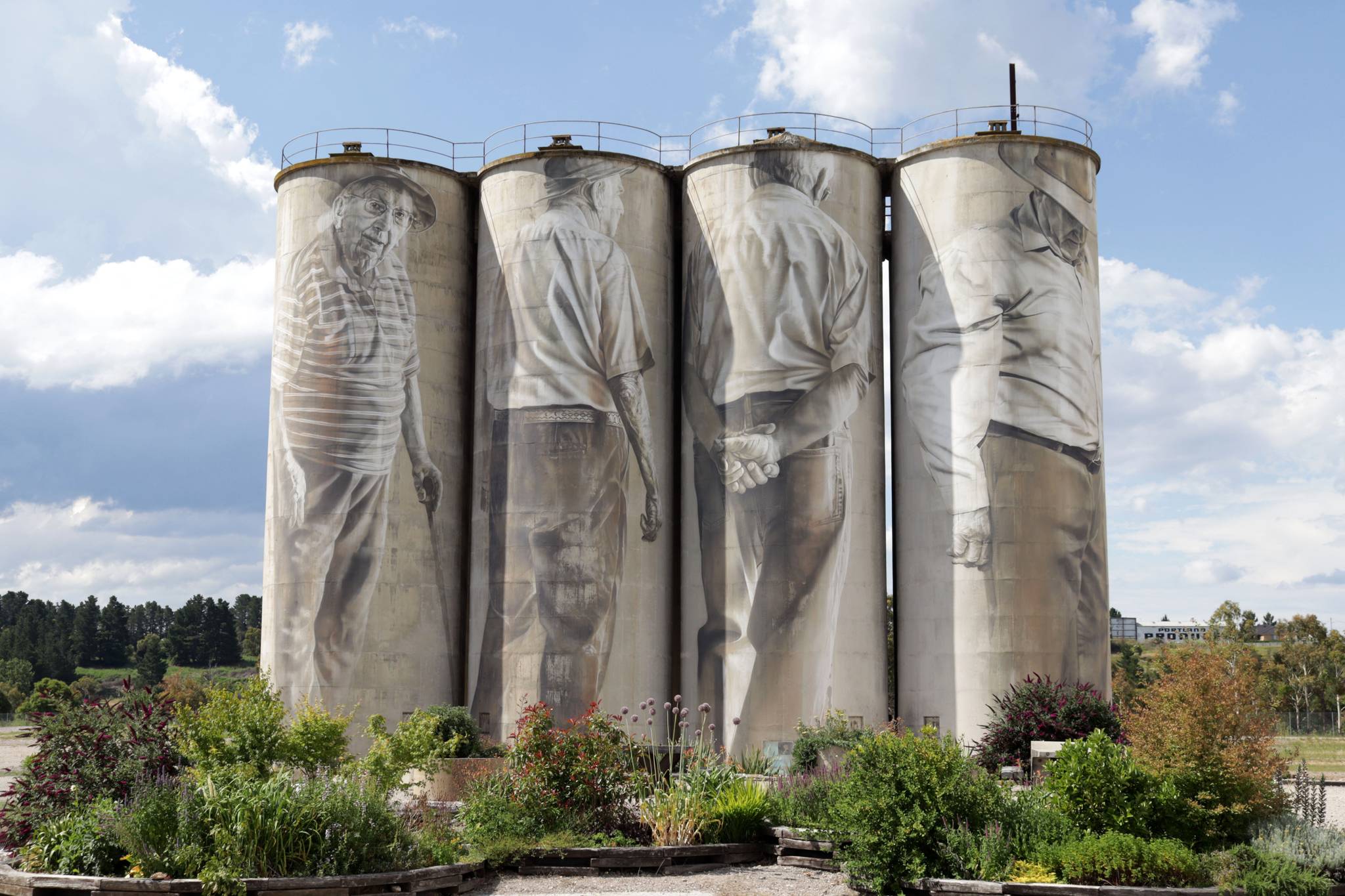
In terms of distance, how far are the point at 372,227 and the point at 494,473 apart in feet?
29.5

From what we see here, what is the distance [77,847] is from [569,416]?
81.5ft

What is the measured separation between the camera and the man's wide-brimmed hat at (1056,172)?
3925 centimetres

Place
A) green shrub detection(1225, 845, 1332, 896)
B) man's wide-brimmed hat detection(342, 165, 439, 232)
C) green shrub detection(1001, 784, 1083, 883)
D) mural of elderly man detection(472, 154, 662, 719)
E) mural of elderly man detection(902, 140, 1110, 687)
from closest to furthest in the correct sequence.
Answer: green shrub detection(1225, 845, 1332, 896) < green shrub detection(1001, 784, 1083, 883) < mural of elderly man detection(902, 140, 1110, 687) < mural of elderly man detection(472, 154, 662, 719) < man's wide-brimmed hat detection(342, 165, 439, 232)

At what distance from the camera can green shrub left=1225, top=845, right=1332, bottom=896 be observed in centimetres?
1343

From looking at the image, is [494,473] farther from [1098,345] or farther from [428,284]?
[1098,345]

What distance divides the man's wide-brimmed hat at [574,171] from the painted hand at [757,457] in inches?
372

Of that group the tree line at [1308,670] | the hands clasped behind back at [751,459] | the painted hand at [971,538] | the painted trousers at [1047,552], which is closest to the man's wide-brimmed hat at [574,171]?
the hands clasped behind back at [751,459]

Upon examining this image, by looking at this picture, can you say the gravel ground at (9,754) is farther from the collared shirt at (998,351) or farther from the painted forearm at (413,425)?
the collared shirt at (998,351)

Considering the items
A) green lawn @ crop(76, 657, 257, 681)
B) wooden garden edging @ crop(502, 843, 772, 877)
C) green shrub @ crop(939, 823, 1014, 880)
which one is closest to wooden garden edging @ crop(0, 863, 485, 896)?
wooden garden edging @ crop(502, 843, 772, 877)

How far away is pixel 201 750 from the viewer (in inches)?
647

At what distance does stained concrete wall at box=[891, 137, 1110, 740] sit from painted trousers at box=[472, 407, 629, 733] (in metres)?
8.98

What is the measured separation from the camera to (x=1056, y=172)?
130 feet

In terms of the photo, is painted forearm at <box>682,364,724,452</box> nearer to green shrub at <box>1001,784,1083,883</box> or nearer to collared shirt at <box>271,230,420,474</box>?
collared shirt at <box>271,230,420,474</box>

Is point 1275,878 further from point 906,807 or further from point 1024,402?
point 1024,402
